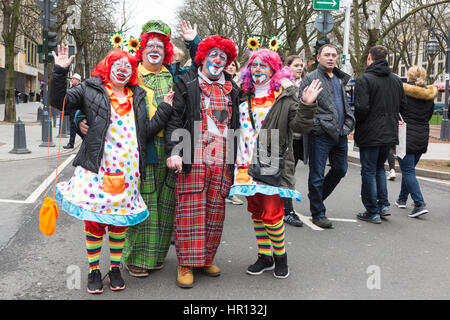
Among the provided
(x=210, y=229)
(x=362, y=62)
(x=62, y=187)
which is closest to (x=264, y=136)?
(x=210, y=229)

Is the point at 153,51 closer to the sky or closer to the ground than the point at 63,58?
closer to the sky

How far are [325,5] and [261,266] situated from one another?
10.2m

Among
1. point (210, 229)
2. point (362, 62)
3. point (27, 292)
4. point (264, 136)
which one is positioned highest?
point (362, 62)

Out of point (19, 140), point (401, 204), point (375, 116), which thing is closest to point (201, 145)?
point (375, 116)

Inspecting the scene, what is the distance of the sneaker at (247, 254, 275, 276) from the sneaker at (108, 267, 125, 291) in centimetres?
105

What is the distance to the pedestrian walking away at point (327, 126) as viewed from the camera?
5250 millimetres

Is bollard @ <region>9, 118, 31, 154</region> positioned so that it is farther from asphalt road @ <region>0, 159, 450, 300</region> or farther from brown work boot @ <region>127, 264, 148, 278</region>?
brown work boot @ <region>127, 264, 148, 278</region>

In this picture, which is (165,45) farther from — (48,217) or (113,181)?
(48,217)

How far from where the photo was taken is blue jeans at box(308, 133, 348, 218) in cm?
537

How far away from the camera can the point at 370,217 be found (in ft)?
19.1

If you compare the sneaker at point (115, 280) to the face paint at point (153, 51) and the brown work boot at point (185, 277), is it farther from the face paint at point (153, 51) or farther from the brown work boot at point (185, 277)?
the face paint at point (153, 51)

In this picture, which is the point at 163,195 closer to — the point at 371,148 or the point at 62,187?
the point at 62,187

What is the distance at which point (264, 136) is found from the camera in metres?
3.75

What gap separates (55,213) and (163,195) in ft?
2.86
